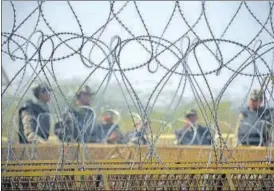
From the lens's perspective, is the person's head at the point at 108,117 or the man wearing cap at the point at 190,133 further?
the person's head at the point at 108,117

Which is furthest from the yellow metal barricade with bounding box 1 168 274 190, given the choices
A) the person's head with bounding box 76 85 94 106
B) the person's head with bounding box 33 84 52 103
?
the person's head with bounding box 76 85 94 106

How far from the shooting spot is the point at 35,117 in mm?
6543

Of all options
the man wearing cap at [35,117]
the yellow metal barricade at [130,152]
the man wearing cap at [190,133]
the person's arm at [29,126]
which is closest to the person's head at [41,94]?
the man wearing cap at [35,117]

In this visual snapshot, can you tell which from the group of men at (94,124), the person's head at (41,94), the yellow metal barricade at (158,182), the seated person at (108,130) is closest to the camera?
the yellow metal barricade at (158,182)

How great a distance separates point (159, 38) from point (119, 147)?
301cm

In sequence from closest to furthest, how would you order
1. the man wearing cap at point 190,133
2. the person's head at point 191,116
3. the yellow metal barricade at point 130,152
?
the yellow metal barricade at point 130,152, the man wearing cap at point 190,133, the person's head at point 191,116

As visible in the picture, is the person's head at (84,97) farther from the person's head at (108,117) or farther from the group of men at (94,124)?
the person's head at (108,117)

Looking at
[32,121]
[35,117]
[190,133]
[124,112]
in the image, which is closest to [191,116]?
[190,133]

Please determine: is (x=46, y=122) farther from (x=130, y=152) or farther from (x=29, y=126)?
(x=130, y=152)

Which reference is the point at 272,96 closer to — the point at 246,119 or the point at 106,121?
the point at 246,119

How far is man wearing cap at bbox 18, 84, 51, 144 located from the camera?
20.4 feet

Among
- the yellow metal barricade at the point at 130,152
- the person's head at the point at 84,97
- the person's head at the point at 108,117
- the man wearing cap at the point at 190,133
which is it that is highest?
the person's head at the point at 84,97

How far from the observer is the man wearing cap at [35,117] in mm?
6221

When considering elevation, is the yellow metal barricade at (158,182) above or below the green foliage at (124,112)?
below
